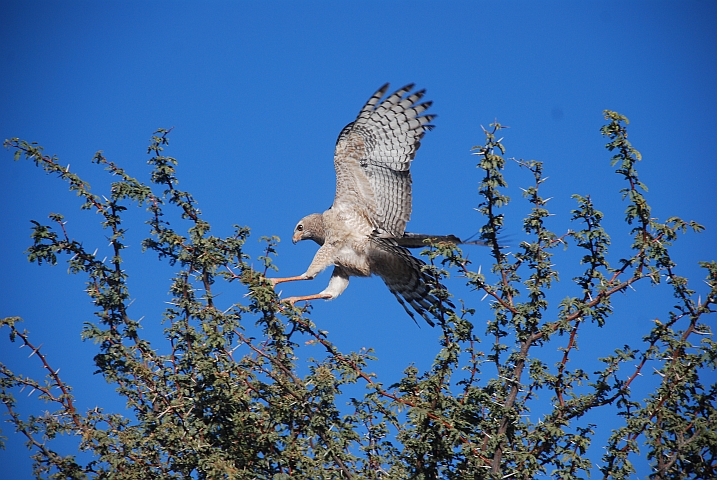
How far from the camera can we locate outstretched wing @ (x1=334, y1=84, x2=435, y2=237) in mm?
6703

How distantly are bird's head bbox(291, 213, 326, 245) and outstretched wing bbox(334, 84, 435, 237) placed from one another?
1.13ft

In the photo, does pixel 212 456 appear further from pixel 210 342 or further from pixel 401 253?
pixel 401 253

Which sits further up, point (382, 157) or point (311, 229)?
point (382, 157)

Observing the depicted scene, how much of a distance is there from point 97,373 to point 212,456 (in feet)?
4.04

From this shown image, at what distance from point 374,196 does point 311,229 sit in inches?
28.5

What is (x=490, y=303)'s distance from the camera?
4172 mm

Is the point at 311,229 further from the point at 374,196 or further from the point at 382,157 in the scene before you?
the point at 382,157

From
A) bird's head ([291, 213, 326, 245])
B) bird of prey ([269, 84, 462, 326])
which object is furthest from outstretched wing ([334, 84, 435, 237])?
bird's head ([291, 213, 326, 245])

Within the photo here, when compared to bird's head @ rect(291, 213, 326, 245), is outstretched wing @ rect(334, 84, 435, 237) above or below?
above

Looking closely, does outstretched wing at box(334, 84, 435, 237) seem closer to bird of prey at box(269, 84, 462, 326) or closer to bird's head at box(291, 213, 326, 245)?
bird of prey at box(269, 84, 462, 326)

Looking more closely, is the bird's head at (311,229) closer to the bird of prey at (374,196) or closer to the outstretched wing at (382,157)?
the bird of prey at (374,196)

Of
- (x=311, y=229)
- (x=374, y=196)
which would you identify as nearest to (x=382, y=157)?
(x=374, y=196)

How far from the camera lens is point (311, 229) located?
7.05 meters

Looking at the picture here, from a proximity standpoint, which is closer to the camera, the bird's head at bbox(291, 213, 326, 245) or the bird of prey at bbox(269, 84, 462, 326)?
the bird of prey at bbox(269, 84, 462, 326)
